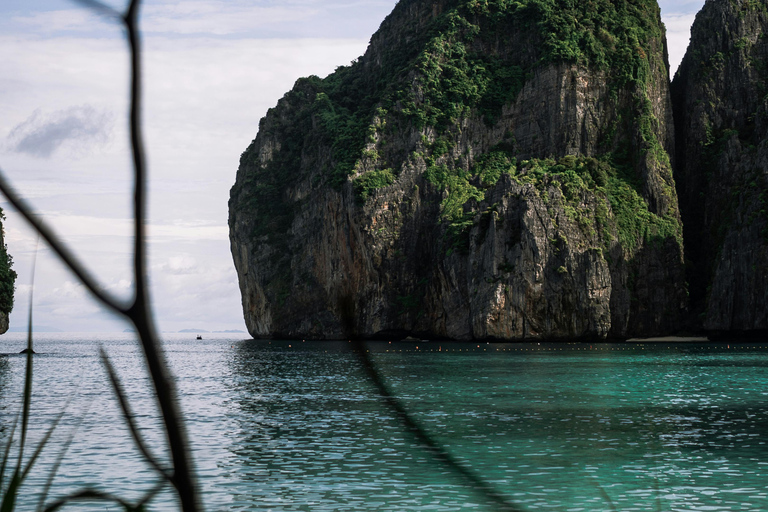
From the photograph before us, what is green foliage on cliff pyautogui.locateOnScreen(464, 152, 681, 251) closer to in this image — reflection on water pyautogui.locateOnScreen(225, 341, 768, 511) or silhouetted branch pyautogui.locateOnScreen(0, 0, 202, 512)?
reflection on water pyautogui.locateOnScreen(225, 341, 768, 511)

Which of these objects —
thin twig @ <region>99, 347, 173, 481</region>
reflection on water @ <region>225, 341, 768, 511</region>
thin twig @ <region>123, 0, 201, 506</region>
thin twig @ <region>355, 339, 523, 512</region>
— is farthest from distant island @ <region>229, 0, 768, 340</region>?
thin twig @ <region>123, 0, 201, 506</region>

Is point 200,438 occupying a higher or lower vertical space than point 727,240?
lower

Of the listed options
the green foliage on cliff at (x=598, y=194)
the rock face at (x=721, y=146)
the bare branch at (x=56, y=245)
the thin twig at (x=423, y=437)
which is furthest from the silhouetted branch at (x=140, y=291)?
the rock face at (x=721, y=146)

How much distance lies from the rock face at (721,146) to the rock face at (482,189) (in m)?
3.53

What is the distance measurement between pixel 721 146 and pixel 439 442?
96584mm

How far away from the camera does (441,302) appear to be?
89.5m

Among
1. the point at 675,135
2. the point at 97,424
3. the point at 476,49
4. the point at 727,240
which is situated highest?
the point at 476,49

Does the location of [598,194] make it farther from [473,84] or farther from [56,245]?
[56,245]

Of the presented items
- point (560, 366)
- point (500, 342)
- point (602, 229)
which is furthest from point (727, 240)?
point (560, 366)

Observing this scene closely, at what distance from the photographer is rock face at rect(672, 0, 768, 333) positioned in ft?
263

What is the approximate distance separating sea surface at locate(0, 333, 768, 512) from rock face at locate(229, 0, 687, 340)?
42.9 meters

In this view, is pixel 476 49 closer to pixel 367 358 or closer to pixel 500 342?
pixel 500 342

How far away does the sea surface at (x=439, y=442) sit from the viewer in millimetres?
13547

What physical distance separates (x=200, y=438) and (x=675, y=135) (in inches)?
3767
